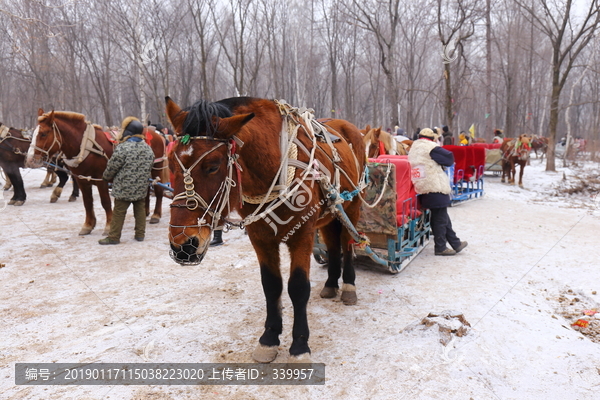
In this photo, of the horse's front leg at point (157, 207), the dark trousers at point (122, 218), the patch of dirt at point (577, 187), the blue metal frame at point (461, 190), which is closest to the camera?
the dark trousers at point (122, 218)

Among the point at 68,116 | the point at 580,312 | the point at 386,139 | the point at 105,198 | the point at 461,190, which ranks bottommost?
the point at 580,312

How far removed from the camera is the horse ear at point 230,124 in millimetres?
2367

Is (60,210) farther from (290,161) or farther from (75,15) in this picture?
(75,15)

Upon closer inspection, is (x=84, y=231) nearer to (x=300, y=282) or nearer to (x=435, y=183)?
(x=300, y=282)

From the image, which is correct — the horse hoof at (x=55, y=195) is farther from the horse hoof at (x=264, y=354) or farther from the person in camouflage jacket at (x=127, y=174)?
the horse hoof at (x=264, y=354)

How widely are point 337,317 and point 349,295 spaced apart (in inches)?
15.3

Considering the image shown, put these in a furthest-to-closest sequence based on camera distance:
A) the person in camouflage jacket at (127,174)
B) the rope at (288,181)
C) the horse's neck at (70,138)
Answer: the horse's neck at (70,138)
the person in camouflage jacket at (127,174)
the rope at (288,181)

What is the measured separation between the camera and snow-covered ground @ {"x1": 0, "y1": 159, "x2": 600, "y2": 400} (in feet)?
9.42

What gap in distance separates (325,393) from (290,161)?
5.61ft

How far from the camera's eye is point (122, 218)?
688 cm

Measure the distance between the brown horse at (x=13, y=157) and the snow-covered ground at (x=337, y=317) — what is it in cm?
376

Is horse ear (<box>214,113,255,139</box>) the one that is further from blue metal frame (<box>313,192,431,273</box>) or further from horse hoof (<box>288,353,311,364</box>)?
blue metal frame (<box>313,192,431,273</box>)

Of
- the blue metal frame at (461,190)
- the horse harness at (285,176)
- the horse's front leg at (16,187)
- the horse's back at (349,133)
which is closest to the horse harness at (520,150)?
the blue metal frame at (461,190)

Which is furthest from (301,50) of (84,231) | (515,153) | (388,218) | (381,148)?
(388,218)
